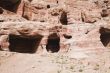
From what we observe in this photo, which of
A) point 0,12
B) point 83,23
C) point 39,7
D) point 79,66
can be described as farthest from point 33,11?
point 79,66

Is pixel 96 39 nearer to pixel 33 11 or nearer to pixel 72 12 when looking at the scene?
pixel 72 12

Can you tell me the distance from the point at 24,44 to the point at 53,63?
26.8 ft

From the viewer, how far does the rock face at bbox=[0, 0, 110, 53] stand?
26.3 m

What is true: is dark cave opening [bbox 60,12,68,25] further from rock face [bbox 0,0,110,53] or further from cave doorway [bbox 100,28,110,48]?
cave doorway [bbox 100,28,110,48]

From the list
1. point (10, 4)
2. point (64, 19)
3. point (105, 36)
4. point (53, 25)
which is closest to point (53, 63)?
point (53, 25)

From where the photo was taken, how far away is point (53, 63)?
21594mm

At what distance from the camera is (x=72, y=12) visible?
30.5 m

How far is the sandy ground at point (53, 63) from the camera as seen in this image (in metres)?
19.9

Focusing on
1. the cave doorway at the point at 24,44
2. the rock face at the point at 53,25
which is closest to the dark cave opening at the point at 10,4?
the rock face at the point at 53,25

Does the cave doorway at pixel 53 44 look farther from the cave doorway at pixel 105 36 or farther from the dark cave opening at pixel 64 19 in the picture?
the cave doorway at pixel 105 36

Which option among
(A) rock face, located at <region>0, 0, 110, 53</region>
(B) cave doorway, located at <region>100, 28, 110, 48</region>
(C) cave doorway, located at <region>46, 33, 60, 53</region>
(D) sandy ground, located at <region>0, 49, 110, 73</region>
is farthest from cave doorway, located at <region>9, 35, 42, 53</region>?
(B) cave doorway, located at <region>100, 28, 110, 48</region>

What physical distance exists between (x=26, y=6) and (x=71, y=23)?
16.3ft

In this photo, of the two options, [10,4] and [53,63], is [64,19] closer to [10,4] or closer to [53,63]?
[10,4]

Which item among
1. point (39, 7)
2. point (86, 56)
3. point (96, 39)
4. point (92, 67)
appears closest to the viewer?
point (92, 67)
